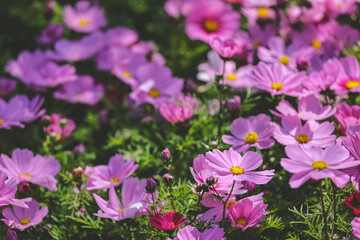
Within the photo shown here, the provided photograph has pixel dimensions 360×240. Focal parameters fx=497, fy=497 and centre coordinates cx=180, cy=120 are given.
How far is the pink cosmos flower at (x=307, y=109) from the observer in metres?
1.32

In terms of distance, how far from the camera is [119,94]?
→ 75.2 inches

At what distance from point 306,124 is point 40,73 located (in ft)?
3.37

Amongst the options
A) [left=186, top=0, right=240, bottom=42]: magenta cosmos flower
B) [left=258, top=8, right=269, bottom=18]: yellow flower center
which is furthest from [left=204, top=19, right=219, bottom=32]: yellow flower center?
[left=258, top=8, right=269, bottom=18]: yellow flower center

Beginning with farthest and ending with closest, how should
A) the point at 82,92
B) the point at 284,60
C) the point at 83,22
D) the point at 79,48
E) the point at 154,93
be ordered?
Result: the point at 83,22
the point at 79,48
the point at 82,92
the point at 154,93
the point at 284,60

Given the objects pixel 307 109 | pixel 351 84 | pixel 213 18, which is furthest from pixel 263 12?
pixel 307 109

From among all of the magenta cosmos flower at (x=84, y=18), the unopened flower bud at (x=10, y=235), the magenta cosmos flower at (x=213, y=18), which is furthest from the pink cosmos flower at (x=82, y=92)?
the unopened flower bud at (x=10, y=235)

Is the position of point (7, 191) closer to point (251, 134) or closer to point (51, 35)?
point (251, 134)

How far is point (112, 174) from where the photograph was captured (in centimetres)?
Result: 138

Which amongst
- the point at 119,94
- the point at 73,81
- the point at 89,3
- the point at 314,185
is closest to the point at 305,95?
the point at 314,185

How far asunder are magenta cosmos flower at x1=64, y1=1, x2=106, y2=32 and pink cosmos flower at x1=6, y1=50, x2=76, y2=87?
11.1 inches

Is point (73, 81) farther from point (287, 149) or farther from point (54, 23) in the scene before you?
point (287, 149)

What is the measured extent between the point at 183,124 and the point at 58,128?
1.30ft

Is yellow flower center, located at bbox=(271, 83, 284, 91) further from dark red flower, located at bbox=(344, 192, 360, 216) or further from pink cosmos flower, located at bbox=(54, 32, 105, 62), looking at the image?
pink cosmos flower, located at bbox=(54, 32, 105, 62)

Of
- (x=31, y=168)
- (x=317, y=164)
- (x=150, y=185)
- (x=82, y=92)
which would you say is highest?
(x=317, y=164)
